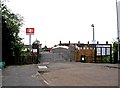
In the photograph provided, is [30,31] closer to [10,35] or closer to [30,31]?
[30,31]

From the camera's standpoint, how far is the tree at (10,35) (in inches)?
1725

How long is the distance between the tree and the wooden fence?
0.60m

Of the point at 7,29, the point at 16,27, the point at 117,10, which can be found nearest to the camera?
the point at 117,10

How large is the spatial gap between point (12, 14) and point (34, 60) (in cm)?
670

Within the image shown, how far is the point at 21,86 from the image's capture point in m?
18.3

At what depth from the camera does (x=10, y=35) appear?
4503 centimetres

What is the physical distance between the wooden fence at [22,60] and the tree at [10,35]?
60 cm

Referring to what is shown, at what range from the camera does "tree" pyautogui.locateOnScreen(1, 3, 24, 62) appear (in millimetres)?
43812

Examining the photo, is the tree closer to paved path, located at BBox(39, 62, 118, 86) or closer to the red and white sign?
the red and white sign

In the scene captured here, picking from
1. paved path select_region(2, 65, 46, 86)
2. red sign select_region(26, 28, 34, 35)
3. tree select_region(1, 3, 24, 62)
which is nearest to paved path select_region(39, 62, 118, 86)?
paved path select_region(2, 65, 46, 86)

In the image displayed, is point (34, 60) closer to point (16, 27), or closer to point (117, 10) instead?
point (16, 27)

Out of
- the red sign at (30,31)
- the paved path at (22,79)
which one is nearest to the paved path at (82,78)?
the paved path at (22,79)

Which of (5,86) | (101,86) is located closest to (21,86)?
(5,86)

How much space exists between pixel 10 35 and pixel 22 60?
373cm
